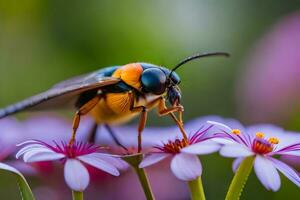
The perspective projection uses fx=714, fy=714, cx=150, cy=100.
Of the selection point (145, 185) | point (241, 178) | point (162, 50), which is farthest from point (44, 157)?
point (162, 50)

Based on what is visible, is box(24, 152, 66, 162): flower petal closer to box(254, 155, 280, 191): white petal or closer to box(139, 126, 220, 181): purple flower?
box(139, 126, 220, 181): purple flower

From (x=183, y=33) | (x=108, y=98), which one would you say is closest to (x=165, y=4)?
(x=183, y=33)

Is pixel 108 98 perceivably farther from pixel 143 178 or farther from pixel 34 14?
pixel 34 14

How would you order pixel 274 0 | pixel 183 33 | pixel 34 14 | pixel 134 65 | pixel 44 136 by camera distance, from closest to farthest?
pixel 134 65
pixel 44 136
pixel 34 14
pixel 183 33
pixel 274 0

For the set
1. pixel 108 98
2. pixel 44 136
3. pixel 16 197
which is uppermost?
pixel 108 98

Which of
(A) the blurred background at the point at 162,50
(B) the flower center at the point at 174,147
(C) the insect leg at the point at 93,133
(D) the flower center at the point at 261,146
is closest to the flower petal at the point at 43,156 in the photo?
(B) the flower center at the point at 174,147

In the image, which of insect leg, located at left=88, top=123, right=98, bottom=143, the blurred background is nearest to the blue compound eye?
insect leg, located at left=88, top=123, right=98, bottom=143
